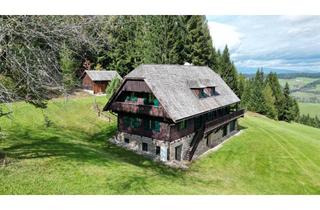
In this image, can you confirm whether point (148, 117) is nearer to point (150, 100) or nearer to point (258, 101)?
point (150, 100)

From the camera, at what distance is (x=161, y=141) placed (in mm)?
25703

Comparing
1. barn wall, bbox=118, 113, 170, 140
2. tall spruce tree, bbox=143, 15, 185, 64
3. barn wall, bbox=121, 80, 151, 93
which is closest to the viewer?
barn wall, bbox=118, 113, 170, 140

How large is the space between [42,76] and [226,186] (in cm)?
1496

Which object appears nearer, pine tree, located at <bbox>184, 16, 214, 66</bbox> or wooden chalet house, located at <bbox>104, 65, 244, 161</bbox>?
wooden chalet house, located at <bbox>104, 65, 244, 161</bbox>

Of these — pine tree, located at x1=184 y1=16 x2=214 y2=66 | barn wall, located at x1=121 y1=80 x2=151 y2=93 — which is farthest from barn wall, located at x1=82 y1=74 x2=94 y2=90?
barn wall, located at x1=121 y1=80 x2=151 y2=93

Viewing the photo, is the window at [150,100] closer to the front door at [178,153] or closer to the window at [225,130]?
the front door at [178,153]

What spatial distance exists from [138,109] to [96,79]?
2678cm

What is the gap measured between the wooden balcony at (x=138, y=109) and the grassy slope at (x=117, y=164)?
12.5 ft

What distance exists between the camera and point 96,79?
51.1 m

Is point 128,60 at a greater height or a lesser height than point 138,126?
greater

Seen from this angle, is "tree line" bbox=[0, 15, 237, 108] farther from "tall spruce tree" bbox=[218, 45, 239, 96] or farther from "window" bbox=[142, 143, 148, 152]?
"tall spruce tree" bbox=[218, 45, 239, 96]

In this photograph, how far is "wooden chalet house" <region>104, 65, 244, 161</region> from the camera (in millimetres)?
25281

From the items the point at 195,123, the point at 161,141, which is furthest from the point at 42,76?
the point at 195,123

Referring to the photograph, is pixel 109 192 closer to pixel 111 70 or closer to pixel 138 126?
pixel 138 126
